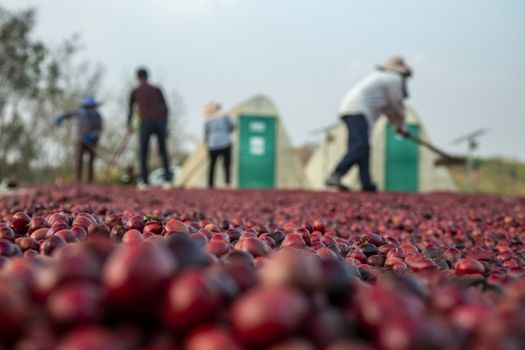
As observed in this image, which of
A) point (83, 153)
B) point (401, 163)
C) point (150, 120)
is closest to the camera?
point (150, 120)

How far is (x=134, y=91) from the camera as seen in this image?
11141 mm

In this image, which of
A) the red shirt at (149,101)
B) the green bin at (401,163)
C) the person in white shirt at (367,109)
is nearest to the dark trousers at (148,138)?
the red shirt at (149,101)

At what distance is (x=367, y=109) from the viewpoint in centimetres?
901

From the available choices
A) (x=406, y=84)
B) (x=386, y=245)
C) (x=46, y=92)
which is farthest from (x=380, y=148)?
(x=386, y=245)

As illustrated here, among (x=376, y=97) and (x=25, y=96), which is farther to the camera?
(x=25, y=96)

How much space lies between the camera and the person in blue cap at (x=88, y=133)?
47.9ft

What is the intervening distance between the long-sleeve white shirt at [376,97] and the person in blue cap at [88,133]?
7.99m

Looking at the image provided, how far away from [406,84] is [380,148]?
15404 mm

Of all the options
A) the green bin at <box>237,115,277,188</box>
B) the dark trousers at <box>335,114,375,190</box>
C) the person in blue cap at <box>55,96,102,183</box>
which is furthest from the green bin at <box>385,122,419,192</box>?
the dark trousers at <box>335,114,375,190</box>

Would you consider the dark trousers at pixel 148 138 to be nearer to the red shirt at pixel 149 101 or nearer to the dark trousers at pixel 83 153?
the red shirt at pixel 149 101

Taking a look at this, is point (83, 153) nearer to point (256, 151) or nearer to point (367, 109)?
point (367, 109)

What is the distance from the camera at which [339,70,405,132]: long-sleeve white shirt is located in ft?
29.5

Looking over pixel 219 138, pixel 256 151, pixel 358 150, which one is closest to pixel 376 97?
pixel 358 150

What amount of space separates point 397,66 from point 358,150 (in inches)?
74.5
